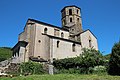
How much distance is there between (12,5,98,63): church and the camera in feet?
138

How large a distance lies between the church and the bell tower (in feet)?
5.55

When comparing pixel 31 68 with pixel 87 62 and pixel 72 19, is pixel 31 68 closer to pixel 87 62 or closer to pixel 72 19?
pixel 87 62

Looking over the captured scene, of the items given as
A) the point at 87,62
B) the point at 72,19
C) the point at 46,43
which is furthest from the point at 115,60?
the point at 72,19

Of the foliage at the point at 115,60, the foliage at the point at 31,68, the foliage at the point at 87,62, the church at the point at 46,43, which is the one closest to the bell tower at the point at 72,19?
the church at the point at 46,43

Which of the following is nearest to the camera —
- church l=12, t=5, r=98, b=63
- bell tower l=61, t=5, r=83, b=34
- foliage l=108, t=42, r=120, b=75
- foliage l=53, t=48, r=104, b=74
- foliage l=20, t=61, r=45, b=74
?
foliage l=108, t=42, r=120, b=75

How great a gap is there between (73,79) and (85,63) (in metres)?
16.2

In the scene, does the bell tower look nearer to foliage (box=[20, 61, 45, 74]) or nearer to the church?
the church

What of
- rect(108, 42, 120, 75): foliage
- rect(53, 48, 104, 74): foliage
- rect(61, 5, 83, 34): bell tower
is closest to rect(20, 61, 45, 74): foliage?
rect(53, 48, 104, 74): foliage

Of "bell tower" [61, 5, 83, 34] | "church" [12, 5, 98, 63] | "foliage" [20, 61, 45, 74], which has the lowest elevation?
"foliage" [20, 61, 45, 74]

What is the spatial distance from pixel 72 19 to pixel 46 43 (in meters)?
15.1

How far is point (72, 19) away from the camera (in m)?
55.7

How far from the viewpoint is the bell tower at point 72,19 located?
54.9 metres

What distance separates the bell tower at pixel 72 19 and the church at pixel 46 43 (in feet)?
5.55

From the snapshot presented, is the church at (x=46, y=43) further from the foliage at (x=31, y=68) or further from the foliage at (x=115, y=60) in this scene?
the foliage at (x=115, y=60)
